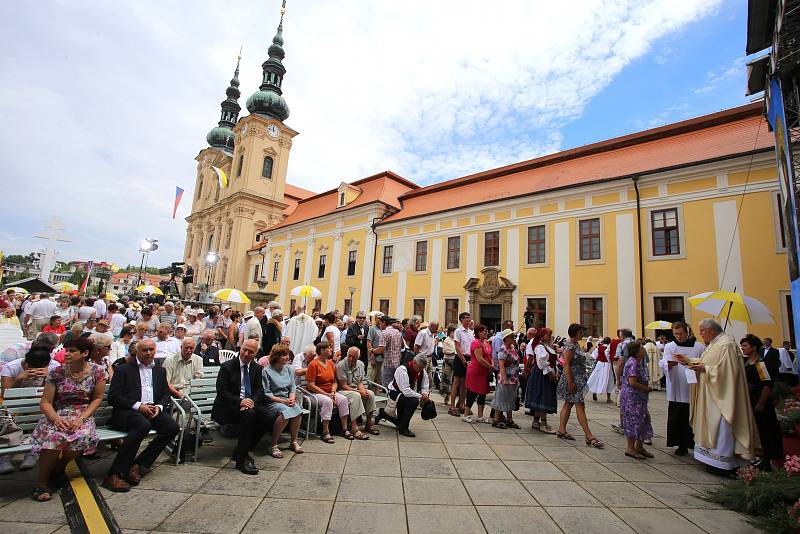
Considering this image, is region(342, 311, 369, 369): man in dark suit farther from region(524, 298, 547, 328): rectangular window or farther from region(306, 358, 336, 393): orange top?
region(524, 298, 547, 328): rectangular window

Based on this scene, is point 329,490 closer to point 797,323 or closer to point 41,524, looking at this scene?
point 41,524

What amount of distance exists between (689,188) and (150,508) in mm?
18392

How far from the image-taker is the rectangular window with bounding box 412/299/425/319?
22517mm

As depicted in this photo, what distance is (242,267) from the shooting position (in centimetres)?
4122

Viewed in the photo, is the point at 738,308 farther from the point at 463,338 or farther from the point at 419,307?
the point at 419,307

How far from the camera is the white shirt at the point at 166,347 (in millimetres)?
6470

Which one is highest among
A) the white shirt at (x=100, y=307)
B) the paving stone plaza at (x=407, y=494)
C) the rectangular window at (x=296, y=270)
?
the rectangular window at (x=296, y=270)

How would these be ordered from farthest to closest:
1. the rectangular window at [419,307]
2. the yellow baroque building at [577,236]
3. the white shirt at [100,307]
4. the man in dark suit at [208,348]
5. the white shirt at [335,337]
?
the rectangular window at [419,307] → the yellow baroque building at [577,236] → the white shirt at [100,307] → the white shirt at [335,337] → the man in dark suit at [208,348]

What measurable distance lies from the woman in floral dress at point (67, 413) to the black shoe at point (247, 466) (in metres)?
1.42

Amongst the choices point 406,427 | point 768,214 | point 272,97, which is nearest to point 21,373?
point 406,427

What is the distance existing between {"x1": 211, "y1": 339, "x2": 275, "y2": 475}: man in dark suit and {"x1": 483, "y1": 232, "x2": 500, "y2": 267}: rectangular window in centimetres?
1630

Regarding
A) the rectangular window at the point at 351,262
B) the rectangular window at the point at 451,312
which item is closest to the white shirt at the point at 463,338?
the rectangular window at the point at 451,312

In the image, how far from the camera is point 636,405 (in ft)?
18.4

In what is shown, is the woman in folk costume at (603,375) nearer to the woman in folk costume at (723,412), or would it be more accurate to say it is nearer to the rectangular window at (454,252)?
the woman in folk costume at (723,412)
